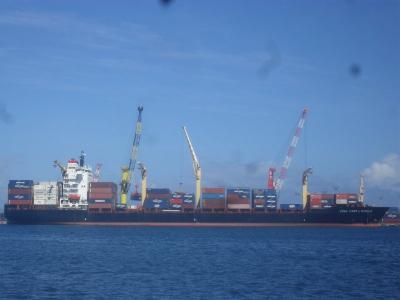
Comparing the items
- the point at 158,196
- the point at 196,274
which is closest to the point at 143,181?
the point at 158,196

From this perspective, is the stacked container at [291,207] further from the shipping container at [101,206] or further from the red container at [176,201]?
the shipping container at [101,206]

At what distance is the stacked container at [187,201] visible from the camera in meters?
93.8

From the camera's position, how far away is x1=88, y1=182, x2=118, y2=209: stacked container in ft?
312

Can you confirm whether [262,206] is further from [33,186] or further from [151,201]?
[33,186]

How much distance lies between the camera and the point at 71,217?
94688 mm

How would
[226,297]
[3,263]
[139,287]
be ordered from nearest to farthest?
[226,297], [139,287], [3,263]

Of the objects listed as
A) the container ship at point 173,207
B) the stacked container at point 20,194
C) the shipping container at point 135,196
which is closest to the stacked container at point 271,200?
the container ship at point 173,207

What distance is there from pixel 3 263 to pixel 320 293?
19.7 meters

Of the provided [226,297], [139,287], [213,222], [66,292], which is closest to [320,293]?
[226,297]

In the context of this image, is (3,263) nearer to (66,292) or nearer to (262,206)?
(66,292)

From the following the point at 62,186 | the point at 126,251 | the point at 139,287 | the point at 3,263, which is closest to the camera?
the point at 139,287

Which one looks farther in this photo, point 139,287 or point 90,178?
point 90,178

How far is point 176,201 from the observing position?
308 feet

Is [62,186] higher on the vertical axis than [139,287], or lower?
higher
